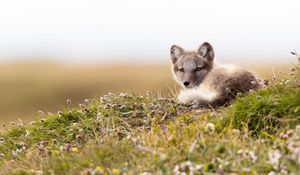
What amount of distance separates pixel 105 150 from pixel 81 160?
0.25m

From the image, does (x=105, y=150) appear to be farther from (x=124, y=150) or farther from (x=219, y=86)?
(x=219, y=86)

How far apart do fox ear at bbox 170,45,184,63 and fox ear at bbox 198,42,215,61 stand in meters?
0.34

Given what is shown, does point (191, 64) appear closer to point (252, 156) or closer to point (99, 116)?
point (99, 116)

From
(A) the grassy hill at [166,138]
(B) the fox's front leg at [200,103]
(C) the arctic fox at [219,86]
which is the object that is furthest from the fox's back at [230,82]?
(A) the grassy hill at [166,138]

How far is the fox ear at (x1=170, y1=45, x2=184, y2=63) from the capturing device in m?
9.80

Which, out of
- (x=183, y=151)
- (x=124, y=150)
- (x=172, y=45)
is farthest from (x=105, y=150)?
(x=172, y=45)

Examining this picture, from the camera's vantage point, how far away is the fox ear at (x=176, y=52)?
32.1 feet

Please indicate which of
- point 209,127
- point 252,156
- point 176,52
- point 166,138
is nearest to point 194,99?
point 176,52

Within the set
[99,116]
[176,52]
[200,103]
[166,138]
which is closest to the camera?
→ [166,138]

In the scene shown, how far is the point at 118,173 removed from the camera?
4.48 m

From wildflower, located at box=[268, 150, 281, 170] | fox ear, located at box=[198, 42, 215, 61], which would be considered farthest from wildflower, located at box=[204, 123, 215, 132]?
fox ear, located at box=[198, 42, 215, 61]

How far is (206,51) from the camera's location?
9562mm

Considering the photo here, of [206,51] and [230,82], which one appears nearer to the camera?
[230,82]

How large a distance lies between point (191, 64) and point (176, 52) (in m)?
0.64
